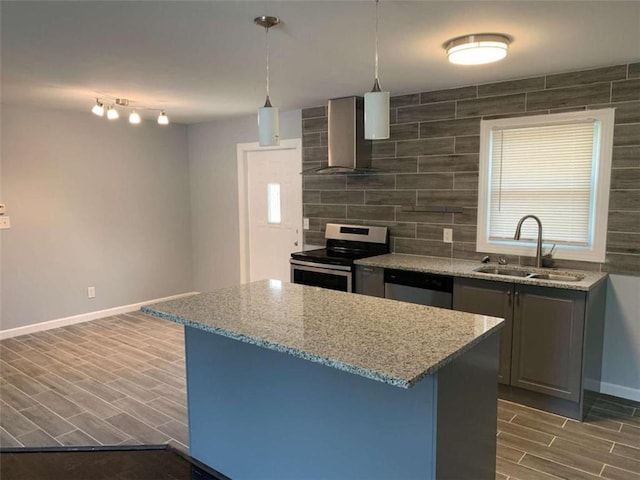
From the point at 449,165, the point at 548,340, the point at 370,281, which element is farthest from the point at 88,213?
the point at 548,340

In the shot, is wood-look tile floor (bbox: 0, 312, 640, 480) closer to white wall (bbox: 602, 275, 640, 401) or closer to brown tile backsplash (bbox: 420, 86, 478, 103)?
white wall (bbox: 602, 275, 640, 401)

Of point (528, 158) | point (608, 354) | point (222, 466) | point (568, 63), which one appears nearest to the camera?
point (222, 466)

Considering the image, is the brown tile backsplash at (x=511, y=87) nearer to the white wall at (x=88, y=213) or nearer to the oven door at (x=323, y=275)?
the oven door at (x=323, y=275)

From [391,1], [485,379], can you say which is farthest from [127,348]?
[391,1]

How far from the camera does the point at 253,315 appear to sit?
2.07m

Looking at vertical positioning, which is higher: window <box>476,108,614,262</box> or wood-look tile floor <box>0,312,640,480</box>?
window <box>476,108,614,262</box>

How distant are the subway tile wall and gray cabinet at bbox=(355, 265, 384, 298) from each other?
0.59 metres

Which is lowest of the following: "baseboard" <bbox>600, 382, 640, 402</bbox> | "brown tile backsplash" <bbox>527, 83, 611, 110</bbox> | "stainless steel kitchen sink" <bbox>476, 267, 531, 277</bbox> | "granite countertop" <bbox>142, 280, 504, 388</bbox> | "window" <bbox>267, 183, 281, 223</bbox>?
"baseboard" <bbox>600, 382, 640, 402</bbox>

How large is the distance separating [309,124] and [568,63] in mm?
2481

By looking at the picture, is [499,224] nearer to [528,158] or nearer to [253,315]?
[528,158]

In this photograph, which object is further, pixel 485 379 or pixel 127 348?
pixel 127 348

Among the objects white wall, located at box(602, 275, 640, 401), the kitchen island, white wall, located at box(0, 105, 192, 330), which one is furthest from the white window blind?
white wall, located at box(0, 105, 192, 330)

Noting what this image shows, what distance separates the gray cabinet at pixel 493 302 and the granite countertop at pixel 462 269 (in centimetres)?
6

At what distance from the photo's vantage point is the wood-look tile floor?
2.52 m
